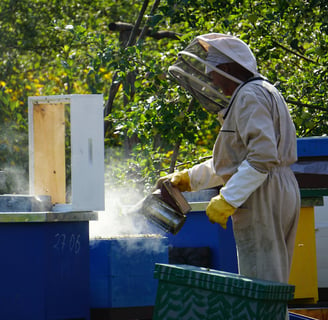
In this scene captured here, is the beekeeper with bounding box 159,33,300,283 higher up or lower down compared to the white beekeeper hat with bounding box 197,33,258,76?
lower down

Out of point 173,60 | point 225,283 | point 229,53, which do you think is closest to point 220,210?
point 225,283

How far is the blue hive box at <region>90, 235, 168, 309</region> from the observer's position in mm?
4016

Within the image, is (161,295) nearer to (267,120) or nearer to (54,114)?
(267,120)

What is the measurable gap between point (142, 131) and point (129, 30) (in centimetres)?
222

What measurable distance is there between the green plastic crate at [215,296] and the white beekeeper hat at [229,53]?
39.0 inches

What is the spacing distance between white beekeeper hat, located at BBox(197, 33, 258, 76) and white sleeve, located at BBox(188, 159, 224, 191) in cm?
50

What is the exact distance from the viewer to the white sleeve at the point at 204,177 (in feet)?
11.0

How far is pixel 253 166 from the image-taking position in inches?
112

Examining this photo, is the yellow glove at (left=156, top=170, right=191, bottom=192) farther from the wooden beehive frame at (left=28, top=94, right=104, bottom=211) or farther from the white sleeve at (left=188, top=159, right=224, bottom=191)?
the wooden beehive frame at (left=28, top=94, right=104, bottom=211)

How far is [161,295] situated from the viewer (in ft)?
8.51

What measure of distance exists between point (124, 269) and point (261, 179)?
1461mm

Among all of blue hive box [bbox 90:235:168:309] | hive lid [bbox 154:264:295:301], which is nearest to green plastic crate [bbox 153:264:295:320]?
hive lid [bbox 154:264:295:301]

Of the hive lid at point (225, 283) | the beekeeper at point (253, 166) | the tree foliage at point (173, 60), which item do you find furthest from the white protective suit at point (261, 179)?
the tree foliage at point (173, 60)

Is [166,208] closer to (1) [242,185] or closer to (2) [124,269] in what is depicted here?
(1) [242,185]
